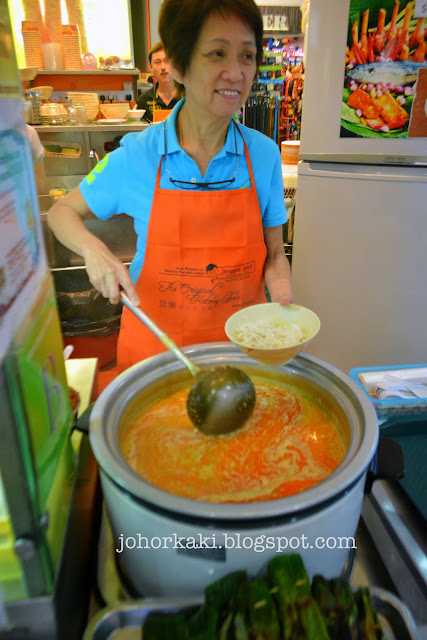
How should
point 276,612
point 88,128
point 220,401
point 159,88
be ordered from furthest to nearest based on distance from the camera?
point 159,88, point 88,128, point 220,401, point 276,612

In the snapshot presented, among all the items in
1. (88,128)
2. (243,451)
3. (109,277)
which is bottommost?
(243,451)

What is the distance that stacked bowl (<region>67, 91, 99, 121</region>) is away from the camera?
13.7 feet

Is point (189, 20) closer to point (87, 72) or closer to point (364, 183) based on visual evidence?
point (364, 183)

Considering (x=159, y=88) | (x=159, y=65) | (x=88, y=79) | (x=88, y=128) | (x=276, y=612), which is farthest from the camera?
(x=88, y=79)

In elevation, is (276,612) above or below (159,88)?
below

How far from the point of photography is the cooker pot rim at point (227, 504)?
2.07 feet

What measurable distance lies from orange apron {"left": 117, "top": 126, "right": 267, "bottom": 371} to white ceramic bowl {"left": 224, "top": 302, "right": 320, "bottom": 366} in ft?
1.13

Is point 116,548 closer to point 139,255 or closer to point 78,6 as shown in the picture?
point 139,255

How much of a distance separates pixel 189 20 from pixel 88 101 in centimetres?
315

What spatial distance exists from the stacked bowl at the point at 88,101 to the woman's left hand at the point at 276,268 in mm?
3203

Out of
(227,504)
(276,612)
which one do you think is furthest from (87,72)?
(276,612)

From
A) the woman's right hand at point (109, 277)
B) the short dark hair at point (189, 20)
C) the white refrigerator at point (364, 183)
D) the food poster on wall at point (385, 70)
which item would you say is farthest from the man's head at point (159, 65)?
the woman's right hand at point (109, 277)

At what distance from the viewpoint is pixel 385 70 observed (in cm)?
254

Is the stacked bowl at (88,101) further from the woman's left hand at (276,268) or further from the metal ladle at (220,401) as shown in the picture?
the metal ladle at (220,401)
